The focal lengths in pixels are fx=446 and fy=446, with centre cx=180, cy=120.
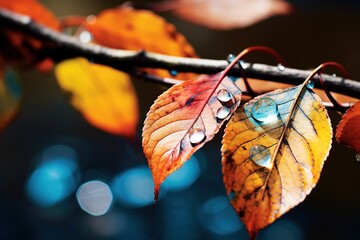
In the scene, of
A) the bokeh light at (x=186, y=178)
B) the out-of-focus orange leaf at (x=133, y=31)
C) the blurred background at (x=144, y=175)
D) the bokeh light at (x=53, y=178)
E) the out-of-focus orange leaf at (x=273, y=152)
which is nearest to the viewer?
the out-of-focus orange leaf at (x=273, y=152)

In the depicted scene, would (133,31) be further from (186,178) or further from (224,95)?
(186,178)

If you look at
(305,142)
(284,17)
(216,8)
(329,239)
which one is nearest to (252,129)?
(305,142)

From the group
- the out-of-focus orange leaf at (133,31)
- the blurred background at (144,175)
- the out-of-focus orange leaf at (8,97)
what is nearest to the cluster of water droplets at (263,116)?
the out-of-focus orange leaf at (133,31)

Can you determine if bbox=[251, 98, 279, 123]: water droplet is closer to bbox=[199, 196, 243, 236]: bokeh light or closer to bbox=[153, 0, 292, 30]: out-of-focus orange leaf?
bbox=[153, 0, 292, 30]: out-of-focus orange leaf

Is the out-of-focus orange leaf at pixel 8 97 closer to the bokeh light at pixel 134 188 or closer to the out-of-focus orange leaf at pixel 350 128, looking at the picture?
the out-of-focus orange leaf at pixel 350 128

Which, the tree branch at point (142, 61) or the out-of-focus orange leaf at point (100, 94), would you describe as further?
the out-of-focus orange leaf at point (100, 94)

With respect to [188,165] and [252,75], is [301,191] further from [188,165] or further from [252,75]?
[188,165]
